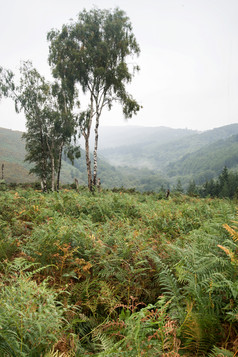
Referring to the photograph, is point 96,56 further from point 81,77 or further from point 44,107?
point 44,107

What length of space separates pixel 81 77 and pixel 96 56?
2.44m

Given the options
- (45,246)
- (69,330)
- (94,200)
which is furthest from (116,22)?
(69,330)

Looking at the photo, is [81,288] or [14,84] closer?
[81,288]

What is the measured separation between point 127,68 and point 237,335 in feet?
70.6

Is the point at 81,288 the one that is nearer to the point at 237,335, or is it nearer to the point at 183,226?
the point at 237,335

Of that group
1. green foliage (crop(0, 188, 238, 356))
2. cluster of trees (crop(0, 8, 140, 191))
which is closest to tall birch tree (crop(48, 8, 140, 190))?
cluster of trees (crop(0, 8, 140, 191))

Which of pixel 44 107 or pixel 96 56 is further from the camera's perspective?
pixel 44 107

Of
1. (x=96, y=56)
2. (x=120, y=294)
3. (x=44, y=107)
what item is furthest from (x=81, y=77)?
(x=120, y=294)

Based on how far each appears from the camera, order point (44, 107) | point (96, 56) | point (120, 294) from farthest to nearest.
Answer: point (44, 107) → point (96, 56) → point (120, 294)

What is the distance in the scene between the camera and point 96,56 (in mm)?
19406

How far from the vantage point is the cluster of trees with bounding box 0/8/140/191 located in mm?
19188

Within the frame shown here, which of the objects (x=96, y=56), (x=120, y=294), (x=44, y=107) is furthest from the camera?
(x=44, y=107)

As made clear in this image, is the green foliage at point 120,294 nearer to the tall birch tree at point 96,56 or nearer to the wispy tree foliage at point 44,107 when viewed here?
the tall birch tree at point 96,56

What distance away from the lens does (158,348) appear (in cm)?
176
